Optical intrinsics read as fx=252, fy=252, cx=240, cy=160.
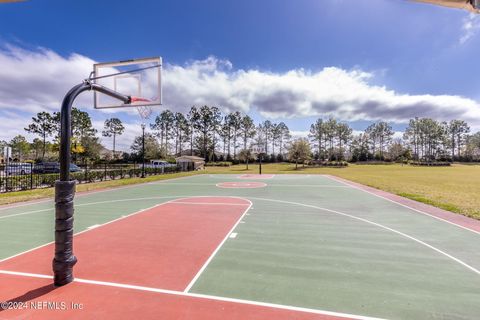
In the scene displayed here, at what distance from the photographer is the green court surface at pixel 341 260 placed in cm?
404

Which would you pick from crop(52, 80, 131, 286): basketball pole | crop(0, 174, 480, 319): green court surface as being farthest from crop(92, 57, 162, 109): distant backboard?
crop(0, 174, 480, 319): green court surface

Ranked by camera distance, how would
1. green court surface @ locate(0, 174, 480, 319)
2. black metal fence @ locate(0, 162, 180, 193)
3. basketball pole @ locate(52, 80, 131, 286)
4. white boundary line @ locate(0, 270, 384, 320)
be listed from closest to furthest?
white boundary line @ locate(0, 270, 384, 320), green court surface @ locate(0, 174, 480, 319), basketball pole @ locate(52, 80, 131, 286), black metal fence @ locate(0, 162, 180, 193)

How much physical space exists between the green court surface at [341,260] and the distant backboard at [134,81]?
4.33 meters

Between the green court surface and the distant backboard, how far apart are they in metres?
4.33

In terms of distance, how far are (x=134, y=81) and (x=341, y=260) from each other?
8431 millimetres

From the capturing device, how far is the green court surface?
13.3 ft

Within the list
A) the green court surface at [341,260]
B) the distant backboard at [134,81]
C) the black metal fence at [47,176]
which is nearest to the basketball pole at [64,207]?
the green court surface at [341,260]

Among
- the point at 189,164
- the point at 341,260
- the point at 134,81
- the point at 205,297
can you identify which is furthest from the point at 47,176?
the point at 189,164

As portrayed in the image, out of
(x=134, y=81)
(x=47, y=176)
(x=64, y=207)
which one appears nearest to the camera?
(x=64, y=207)

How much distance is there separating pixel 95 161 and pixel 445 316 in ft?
228

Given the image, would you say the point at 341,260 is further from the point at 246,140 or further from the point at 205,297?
the point at 246,140

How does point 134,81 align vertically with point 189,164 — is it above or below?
above

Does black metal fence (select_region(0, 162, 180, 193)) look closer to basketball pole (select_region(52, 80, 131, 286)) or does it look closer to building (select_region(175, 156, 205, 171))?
building (select_region(175, 156, 205, 171))

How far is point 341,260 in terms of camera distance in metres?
5.64
